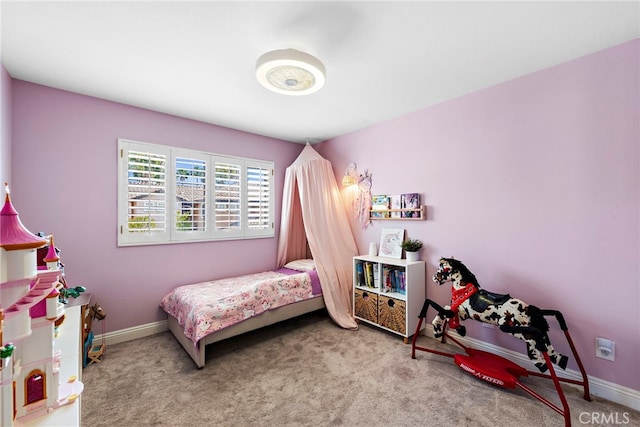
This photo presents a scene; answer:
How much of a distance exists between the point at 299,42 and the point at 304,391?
2.57 meters

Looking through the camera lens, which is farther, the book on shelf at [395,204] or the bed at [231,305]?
the book on shelf at [395,204]

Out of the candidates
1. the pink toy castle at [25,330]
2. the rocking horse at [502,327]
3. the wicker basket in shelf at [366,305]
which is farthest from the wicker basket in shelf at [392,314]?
the pink toy castle at [25,330]

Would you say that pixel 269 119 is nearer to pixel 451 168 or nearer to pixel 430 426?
pixel 451 168

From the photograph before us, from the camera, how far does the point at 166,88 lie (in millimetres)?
2570

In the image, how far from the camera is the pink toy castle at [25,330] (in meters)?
0.81

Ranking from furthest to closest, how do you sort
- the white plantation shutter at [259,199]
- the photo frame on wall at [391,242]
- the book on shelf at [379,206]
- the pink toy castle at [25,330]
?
the white plantation shutter at [259,199], the book on shelf at [379,206], the photo frame on wall at [391,242], the pink toy castle at [25,330]

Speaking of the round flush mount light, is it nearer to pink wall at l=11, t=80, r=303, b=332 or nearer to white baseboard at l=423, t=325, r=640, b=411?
pink wall at l=11, t=80, r=303, b=332

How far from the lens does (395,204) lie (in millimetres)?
3342

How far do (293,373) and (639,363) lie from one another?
2.50 metres

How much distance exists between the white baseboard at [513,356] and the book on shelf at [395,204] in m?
1.33

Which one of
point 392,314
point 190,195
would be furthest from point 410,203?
point 190,195

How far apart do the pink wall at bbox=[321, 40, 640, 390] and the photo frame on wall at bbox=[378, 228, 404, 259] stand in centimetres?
27

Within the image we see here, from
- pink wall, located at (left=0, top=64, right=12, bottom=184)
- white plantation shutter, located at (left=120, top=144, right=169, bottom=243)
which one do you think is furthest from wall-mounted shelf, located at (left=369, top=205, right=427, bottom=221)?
pink wall, located at (left=0, top=64, right=12, bottom=184)

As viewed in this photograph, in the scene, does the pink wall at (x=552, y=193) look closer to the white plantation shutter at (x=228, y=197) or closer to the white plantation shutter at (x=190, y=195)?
the white plantation shutter at (x=228, y=197)
